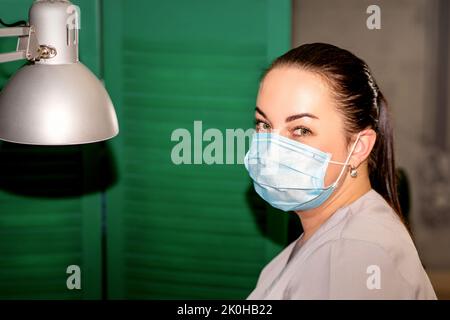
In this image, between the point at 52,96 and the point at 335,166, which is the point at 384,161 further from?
the point at 52,96

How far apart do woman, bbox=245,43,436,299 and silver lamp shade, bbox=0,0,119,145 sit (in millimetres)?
458

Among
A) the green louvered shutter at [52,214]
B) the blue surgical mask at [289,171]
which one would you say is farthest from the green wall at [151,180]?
the blue surgical mask at [289,171]

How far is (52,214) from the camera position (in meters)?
2.56

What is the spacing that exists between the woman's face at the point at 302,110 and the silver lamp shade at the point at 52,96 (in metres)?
0.44

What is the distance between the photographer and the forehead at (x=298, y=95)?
5.94 feet

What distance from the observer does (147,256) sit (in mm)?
2615

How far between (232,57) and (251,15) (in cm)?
14

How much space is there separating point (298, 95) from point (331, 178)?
8.8 inches

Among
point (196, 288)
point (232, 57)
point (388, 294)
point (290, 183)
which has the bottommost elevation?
point (196, 288)

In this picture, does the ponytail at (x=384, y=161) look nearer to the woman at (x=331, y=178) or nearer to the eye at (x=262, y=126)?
the woman at (x=331, y=178)

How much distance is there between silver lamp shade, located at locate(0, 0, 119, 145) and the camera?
5.02 feet

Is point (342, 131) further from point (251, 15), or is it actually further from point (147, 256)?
point (147, 256)

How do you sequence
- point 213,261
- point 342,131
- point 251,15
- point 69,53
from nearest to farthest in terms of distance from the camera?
point 69,53
point 342,131
point 251,15
point 213,261

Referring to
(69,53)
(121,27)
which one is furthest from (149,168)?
(69,53)
